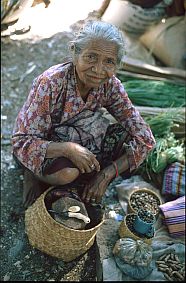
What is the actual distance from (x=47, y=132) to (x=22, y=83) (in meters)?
1.66

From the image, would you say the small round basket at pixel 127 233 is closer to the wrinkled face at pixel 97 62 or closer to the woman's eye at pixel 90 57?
the wrinkled face at pixel 97 62

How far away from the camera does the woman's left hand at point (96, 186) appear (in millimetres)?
2662

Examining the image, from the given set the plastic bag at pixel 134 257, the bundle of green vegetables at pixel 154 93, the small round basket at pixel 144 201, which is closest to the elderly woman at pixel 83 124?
the small round basket at pixel 144 201

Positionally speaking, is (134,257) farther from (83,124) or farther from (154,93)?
(154,93)

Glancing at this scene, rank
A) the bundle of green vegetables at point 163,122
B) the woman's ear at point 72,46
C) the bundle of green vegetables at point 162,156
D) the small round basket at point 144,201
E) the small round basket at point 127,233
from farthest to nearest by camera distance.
→ the bundle of green vegetables at point 163,122
the bundle of green vegetables at point 162,156
the small round basket at point 144,201
the small round basket at point 127,233
the woman's ear at point 72,46

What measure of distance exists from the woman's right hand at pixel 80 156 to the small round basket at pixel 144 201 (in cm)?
49

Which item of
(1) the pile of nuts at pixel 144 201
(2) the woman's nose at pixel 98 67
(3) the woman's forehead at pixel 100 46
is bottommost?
(1) the pile of nuts at pixel 144 201

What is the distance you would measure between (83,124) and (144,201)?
677 mm

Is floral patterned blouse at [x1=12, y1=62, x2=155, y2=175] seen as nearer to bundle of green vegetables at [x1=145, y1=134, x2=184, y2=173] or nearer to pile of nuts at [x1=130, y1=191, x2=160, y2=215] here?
pile of nuts at [x1=130, y1=191, x2=160, y2=215]

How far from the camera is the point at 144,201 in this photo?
289 centimetres

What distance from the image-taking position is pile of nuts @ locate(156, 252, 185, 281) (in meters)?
2.31

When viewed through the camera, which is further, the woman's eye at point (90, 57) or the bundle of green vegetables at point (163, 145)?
the bundle of green vegetables at point (163, 145)


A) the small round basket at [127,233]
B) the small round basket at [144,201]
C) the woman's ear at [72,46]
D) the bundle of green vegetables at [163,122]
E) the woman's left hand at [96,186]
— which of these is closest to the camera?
the woman's ear at [72,46]

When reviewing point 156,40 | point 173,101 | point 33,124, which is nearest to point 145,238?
point 33,124
